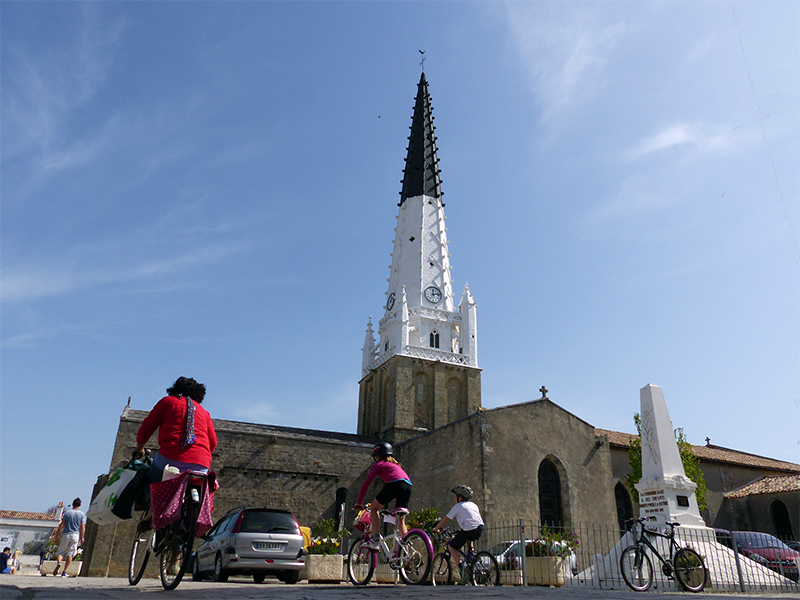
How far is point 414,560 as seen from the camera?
283 inches

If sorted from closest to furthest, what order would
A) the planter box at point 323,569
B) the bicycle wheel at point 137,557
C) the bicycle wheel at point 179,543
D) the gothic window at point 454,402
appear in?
the bicycle wheel at point 179,543, the bicycle wheel at point 137,557, the planter box at point 323,569, the gothic window at point 454,402

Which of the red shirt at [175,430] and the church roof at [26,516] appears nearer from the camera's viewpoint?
the red shirt at [175,430]

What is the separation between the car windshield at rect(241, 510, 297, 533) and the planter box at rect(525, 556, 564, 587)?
514 cm

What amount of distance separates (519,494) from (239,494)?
1299 cm

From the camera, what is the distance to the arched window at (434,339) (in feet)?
127

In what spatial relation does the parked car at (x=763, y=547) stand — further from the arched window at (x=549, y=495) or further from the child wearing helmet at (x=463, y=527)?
the child wearing helmet at (x=463, y=527)

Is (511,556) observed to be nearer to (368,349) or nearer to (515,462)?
(515,462)

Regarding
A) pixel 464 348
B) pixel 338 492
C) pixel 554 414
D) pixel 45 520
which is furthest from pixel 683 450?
pixel 45 520

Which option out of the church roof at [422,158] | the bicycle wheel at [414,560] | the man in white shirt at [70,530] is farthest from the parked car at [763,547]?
the church roof at [422,158]

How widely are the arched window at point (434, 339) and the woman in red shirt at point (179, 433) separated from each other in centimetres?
3324

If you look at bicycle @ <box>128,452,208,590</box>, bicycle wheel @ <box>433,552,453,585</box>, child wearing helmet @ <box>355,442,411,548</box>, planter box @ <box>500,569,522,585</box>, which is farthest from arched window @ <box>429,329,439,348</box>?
bicycle @ <box>128,452,208,590</box>

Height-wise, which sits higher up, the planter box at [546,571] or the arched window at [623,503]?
the arched window at [623,503]

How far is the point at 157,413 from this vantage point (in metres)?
5.45

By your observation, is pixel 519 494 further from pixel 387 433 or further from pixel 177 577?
pixel 177 577
